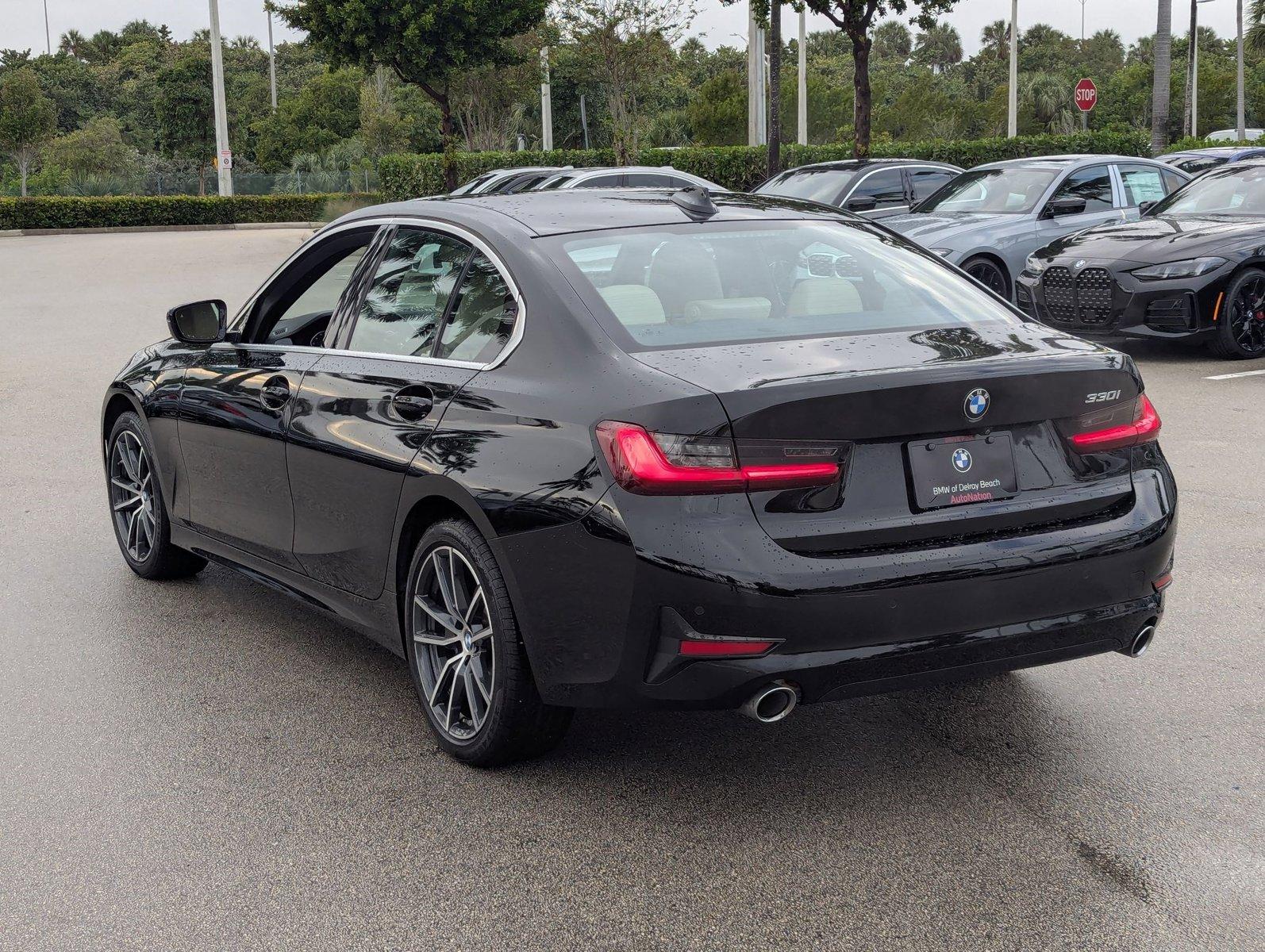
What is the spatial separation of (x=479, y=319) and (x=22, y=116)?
215 feet

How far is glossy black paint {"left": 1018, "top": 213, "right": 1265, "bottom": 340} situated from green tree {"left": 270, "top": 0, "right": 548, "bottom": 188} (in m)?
27.4

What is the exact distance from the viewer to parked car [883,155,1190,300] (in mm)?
14453

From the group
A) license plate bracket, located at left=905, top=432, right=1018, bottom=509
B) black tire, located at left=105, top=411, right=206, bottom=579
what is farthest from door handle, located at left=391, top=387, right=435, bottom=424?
black tire, located at left=105, top=411, right=206, bottom=579

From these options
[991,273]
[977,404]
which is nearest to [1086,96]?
[991,273]

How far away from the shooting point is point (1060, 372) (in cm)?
378

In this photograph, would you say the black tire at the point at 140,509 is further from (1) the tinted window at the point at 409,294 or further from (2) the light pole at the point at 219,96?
(2) the light pole at the point at 219,96

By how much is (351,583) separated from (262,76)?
337 feet

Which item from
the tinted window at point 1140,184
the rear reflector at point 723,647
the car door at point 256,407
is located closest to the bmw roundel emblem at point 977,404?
the rear reflector at point 723,647

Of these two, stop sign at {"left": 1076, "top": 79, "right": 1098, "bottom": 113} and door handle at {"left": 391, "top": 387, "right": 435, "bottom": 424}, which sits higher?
stop sign at {"left": 1076, "top": 79, "right": 1098, "bottom": 113}

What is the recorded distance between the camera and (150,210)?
48969 mm

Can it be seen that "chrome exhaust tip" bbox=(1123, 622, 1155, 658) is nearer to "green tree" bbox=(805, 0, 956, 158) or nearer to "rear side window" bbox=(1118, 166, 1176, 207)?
"rear side window" bbox=(1118, 166, 1176, 207)

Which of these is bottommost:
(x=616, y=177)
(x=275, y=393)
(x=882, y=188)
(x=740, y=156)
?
(x=275, y=393)

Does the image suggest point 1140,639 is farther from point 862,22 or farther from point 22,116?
point 22,116

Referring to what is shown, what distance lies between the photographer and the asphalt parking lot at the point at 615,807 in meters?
3.30
